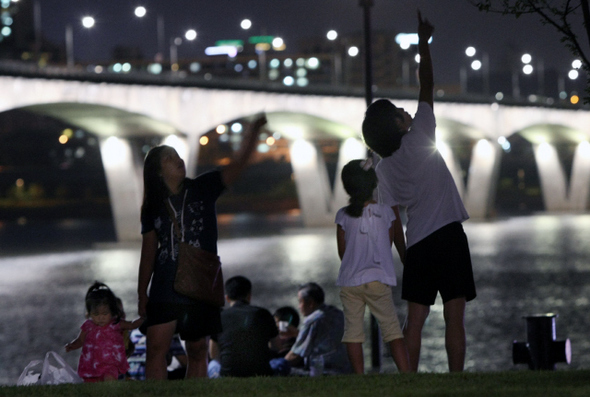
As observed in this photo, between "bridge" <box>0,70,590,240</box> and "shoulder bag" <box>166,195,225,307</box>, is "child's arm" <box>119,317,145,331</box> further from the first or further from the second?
"bridge" <box>0,70,590,240</box>

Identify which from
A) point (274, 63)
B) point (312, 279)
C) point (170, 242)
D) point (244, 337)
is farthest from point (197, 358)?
point (274, 63)

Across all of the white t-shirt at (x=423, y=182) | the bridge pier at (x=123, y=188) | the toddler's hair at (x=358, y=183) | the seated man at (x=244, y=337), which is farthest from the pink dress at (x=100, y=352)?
the bridge pier at (x=123, y=188)

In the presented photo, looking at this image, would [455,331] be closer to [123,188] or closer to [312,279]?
[312,279]

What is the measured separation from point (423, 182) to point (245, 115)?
4437cm

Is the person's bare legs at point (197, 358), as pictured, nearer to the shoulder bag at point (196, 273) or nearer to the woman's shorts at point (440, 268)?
the shoulder bag at point (196, 273)

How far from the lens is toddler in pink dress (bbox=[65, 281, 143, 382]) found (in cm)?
605

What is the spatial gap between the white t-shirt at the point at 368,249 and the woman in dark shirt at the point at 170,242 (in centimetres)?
86

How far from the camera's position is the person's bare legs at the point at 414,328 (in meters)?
5.69

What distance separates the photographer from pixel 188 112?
46438mm

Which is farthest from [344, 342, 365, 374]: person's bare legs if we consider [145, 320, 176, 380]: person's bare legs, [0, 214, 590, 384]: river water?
[0, 214, 590, 384]: river water

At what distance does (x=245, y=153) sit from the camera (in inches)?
233

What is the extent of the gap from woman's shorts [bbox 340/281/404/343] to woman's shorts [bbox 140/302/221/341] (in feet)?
2.89

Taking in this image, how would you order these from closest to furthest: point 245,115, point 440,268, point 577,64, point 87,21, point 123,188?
1. point 440,268
2. point 577,64
3. point 87,21
4. point 123,188
5. point 245,115

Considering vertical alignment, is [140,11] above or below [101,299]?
above
